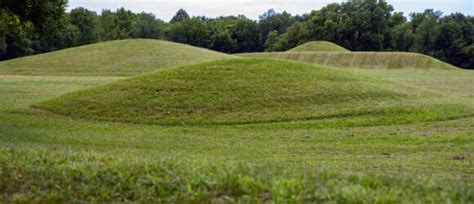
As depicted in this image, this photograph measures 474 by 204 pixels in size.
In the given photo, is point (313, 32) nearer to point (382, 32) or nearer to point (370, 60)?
point (382, 32)

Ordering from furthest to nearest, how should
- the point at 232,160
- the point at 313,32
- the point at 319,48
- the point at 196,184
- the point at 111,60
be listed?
the point at 313,32 < the point at 319,48 < the point at 111,60 < the point at 232,160 < the point at 196,184

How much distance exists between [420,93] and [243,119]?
9.35m

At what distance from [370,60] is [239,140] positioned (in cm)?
5871

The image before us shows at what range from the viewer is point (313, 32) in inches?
4082

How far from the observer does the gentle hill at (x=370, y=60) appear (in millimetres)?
68375

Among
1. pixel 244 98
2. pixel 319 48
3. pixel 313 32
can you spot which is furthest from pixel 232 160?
pixel 313 32

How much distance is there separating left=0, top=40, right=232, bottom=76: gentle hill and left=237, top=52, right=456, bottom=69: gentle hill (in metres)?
17.0

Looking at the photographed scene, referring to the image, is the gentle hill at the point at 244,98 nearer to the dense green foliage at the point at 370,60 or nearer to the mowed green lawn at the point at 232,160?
the mowed green lawn at the point at 232,160

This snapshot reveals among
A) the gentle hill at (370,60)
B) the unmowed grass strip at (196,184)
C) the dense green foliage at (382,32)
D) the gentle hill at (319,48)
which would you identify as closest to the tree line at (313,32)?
the dense green foliage at (382,32)

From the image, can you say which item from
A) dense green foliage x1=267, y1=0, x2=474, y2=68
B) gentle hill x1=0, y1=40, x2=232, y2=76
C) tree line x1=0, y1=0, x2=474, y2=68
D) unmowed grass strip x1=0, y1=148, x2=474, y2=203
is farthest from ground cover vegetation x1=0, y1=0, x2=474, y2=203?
dense green foliage x1=267, y1=0, x2=474, y2=68

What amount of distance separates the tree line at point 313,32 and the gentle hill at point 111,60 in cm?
2451

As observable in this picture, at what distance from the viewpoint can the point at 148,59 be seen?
172ft

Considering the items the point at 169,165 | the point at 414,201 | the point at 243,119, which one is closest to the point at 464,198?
the point at 414,201

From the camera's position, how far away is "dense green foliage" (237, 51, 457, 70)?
68.3 m
